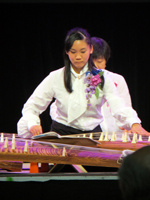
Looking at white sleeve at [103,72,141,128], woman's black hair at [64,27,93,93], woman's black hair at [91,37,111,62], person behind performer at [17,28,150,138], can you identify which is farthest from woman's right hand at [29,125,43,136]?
woman's black hair at [91,37,111,62]

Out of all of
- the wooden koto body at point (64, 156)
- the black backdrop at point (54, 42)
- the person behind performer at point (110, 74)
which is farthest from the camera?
the black backdrop at point (54, 42)

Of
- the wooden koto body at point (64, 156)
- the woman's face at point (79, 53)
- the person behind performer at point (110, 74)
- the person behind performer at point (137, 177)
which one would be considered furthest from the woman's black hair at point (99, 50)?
the person behind performer at point (137, 177)

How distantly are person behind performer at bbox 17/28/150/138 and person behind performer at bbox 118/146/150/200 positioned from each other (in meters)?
1.68

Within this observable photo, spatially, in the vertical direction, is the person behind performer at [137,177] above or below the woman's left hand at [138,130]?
above

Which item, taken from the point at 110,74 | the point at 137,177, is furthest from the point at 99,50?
the point at 137,177

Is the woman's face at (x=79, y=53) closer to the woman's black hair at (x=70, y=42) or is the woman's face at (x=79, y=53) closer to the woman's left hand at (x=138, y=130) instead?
the woman's black hair at (x=70, y=42)

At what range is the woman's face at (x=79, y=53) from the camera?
2637 millimetres

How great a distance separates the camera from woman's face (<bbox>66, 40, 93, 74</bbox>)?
8.65 feet

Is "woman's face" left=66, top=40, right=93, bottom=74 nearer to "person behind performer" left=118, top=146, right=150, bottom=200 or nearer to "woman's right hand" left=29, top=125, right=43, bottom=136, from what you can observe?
"woman's right hand" left=29, top=125, right=43, bottom=136

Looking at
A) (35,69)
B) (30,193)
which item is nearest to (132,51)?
(35,69)

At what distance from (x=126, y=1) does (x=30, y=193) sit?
4.07 m

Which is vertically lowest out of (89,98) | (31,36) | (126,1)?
(89,98)

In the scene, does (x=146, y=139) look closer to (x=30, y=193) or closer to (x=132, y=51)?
(x=30, y=193)

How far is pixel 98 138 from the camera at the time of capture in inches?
93.0
